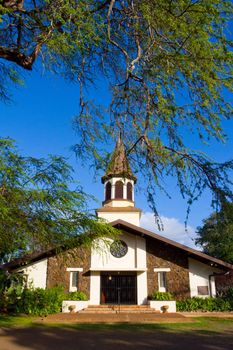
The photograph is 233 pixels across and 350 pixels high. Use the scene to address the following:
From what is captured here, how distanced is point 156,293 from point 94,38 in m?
17.8

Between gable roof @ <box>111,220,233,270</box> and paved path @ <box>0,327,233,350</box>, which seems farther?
gable roof @ <box>111,220,233,270</box>

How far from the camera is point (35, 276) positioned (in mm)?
20547

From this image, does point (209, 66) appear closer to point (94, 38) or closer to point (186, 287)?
point (94, 38)

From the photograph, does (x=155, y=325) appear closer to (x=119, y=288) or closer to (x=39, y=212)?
(x=119, y=288)

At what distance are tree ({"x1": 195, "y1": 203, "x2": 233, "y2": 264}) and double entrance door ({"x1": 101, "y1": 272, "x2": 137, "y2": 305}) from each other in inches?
251

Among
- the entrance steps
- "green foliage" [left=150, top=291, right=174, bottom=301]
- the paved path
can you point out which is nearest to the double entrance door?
the entrance steps

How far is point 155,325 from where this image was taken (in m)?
14.7

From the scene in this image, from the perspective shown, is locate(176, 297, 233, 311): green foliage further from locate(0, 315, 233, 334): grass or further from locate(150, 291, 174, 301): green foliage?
locate(0, 315, 233, 334): grass

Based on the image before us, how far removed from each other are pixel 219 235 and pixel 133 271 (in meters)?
16.5

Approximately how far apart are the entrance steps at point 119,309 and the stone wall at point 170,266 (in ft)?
4.52

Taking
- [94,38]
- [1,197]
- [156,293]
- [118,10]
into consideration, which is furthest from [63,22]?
[156,293]

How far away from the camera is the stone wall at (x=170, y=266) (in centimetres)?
1991

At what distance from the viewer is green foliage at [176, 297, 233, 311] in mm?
18781

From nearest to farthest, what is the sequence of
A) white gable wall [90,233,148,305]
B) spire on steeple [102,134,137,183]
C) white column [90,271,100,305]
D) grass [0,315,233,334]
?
spire on steeple [102,134,137,183]
grass [0,315,233,334]
white column [90,271,100,305]
white gable wall [90,233,148,305]
